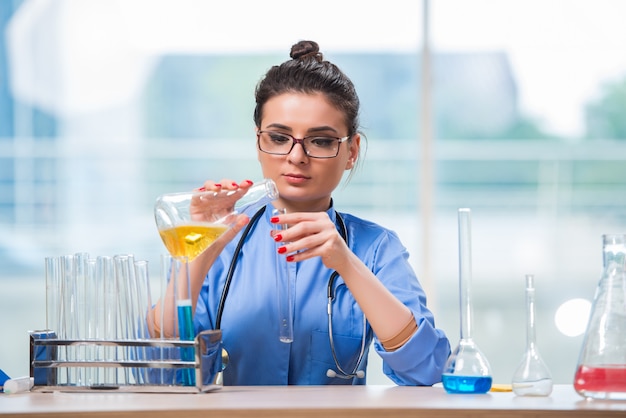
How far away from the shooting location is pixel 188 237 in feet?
5.62

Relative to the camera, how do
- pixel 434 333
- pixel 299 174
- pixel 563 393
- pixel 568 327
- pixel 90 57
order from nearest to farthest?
pixel 563 393 < pixel 434 333 < pixel 299 174 < pixel 568 327 < pixel 90 57

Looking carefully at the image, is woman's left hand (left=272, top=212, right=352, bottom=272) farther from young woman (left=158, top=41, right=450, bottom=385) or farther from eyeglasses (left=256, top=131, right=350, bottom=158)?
eyeglasses (left=256, top=131, right=350, bottom=158)

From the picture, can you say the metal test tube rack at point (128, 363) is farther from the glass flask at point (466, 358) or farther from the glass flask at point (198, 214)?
the glass flask at point (466, 358)

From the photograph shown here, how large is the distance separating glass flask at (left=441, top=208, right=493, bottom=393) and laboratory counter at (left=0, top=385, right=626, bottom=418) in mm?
25

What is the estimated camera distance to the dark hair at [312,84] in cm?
220

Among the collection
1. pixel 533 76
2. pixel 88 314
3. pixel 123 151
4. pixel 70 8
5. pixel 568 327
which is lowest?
pixel 568 327

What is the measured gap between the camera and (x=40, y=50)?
5.09 m

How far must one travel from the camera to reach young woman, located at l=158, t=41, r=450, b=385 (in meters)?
2.08

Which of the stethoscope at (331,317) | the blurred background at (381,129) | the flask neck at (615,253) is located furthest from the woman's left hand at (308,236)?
the blurred background at (381,129)

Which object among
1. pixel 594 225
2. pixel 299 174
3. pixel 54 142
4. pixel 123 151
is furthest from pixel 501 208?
pixel 299 174

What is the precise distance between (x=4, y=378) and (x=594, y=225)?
12.8 ft

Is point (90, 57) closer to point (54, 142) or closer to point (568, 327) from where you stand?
point (54, 142)

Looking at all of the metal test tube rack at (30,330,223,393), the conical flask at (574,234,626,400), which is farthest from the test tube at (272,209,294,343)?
the conical flask at (574,234,626,400)

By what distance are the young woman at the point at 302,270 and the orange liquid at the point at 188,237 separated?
0.60 ft
